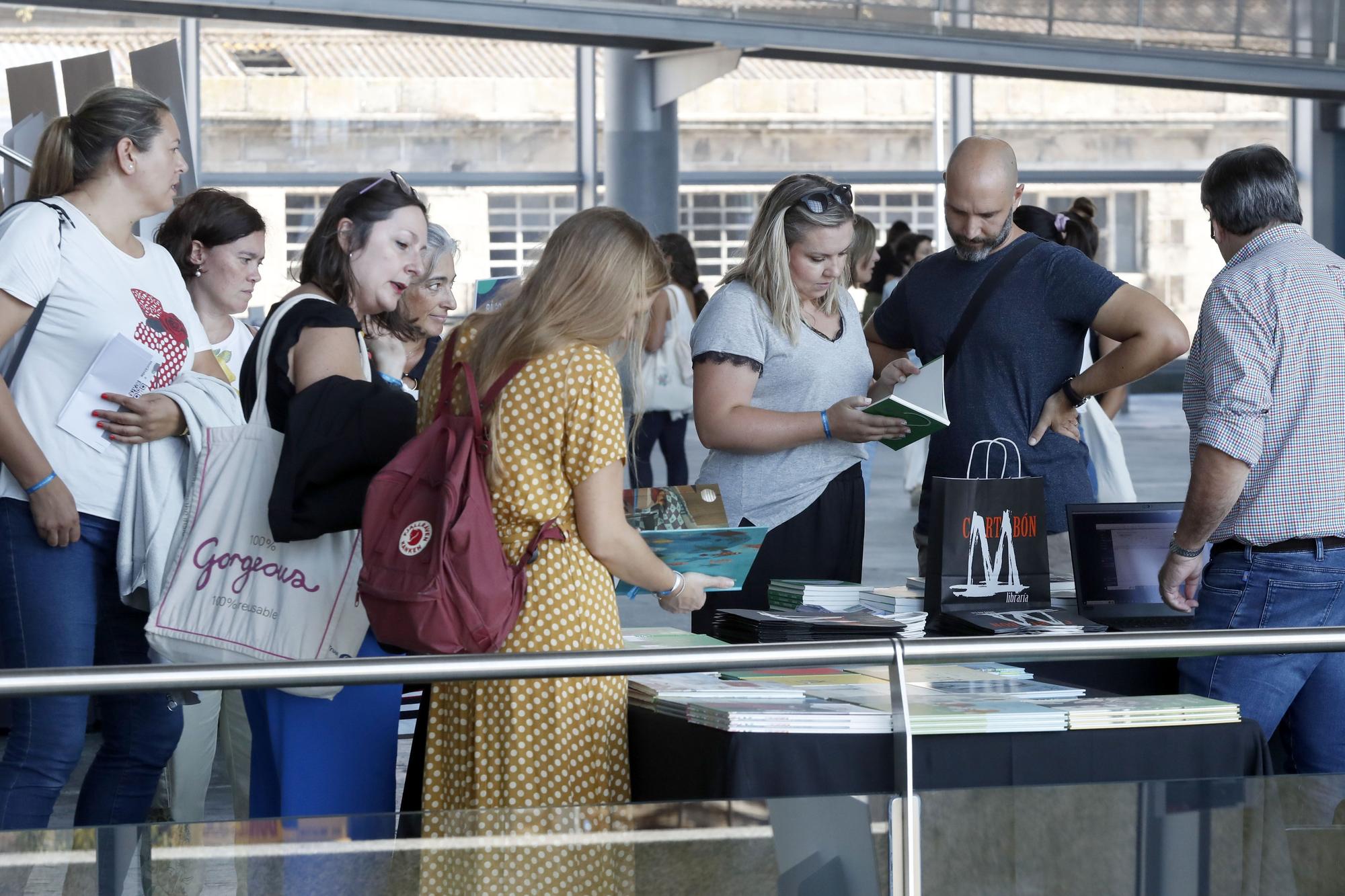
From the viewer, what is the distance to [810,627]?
2.81m

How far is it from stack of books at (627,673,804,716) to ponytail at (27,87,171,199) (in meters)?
1.39

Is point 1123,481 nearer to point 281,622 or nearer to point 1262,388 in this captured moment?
point 1262,388

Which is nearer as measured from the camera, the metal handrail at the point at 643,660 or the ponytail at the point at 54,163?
the metal handrail at the point at 643,660

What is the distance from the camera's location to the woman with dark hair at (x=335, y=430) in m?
2.65

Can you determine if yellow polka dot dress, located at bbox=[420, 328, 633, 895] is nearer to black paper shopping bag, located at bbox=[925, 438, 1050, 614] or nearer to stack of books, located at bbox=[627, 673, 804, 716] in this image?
stack of books, located at bbox=[627, 673, 804, 716]

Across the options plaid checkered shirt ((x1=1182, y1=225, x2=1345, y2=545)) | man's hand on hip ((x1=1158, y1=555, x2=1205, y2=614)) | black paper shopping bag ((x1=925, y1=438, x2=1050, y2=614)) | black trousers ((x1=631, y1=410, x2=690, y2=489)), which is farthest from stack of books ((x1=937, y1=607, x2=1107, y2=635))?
black trousers ((x1=631, y1=410, x2=690, y2=489))

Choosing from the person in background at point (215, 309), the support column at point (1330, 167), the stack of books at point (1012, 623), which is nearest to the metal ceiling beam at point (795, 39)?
the support column at point (1330, 167)

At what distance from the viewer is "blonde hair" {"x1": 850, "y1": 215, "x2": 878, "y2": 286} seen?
5926mm

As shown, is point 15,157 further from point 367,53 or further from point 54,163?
point 367,53

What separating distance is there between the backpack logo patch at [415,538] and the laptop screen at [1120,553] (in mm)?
1367

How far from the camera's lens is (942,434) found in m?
3.59

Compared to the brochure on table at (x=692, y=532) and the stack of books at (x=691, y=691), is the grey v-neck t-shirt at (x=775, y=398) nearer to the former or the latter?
the brochure on table at (x=692, y=532)

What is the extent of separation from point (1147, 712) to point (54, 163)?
2.19 m

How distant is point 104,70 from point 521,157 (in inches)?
419
